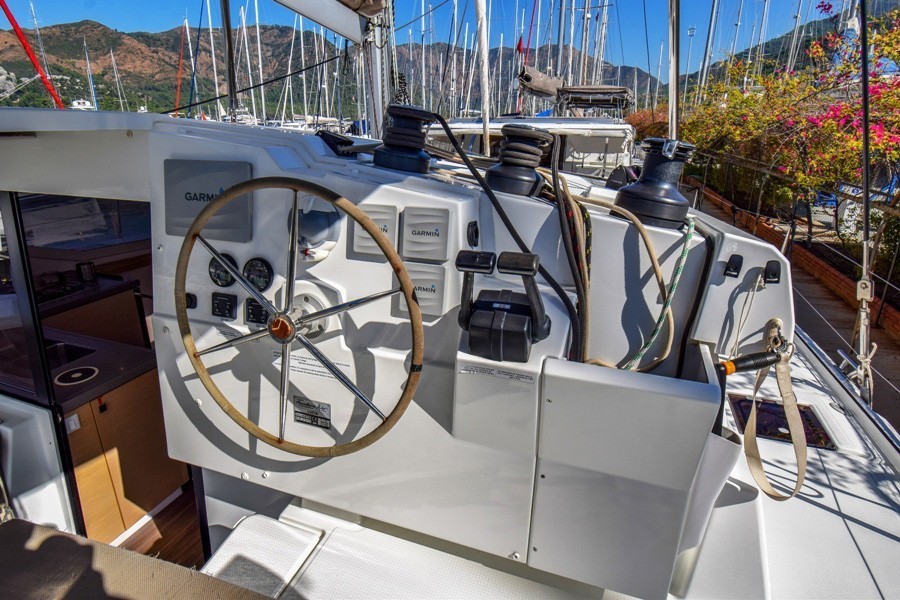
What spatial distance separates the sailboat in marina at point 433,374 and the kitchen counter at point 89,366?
143 mm

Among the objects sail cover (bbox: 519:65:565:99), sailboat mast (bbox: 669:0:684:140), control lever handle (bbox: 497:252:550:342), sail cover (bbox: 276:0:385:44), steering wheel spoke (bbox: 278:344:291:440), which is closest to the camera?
control lever handle (bbox: 497:252:550:342)

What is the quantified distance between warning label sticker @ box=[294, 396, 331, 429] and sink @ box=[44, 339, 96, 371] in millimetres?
1511

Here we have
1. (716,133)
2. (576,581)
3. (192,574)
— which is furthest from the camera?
(716,133)

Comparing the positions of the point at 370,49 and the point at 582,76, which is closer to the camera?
the point at 370,49

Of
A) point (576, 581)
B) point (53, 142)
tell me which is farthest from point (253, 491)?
point (53, 142)

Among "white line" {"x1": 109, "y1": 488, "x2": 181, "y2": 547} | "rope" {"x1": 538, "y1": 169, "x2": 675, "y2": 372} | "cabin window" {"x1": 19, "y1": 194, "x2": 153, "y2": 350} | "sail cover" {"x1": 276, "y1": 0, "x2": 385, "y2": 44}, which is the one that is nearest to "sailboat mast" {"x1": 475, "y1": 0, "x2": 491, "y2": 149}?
"sail cover" {"x1": 276, "y1": 0, "x2": 385, "y2": 44}

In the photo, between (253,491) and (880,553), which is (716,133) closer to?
(880,553)

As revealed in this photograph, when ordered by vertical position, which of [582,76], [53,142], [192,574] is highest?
[582,76]

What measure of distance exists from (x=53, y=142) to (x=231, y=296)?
2.66 ft

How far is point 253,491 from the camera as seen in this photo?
1.90m

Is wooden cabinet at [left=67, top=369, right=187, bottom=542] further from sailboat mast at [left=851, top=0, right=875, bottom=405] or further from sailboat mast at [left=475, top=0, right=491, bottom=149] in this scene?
sailboat mast at [left=851, top=0, right=875, bottom=405]

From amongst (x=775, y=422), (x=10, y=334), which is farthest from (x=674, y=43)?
(x=10, y=334)

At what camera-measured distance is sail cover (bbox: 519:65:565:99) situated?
673 cm

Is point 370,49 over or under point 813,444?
over
